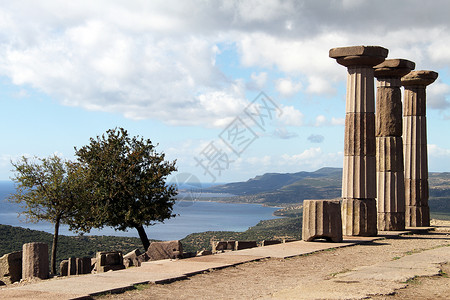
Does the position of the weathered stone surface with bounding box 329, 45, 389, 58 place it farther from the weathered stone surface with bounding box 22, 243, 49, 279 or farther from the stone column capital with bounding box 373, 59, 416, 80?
the weathered stone surface with bounding box 22, 243, 49, 279

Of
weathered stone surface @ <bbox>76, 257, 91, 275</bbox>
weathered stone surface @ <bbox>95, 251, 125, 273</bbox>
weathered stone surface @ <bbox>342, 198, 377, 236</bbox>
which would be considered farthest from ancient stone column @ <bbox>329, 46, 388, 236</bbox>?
weathered stone surface @ <bbox>76, 257, 91, 275</bbox>

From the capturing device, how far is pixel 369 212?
62.3ft

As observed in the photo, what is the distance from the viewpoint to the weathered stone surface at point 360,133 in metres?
18.9

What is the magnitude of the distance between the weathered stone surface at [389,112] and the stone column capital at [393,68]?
20.9 inches

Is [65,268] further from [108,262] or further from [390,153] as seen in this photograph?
[390,153]

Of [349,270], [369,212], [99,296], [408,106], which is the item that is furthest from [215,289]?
[408,106]

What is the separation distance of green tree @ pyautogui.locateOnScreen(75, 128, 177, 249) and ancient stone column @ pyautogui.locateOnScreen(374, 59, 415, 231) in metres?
11.1

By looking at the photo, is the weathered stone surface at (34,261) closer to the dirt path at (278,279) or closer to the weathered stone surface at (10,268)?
the weathered stone surface at (10,268)

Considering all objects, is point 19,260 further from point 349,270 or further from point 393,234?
point 393,234

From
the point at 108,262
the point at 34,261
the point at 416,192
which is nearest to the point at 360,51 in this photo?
the point at 416,192

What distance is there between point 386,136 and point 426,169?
4.88 m

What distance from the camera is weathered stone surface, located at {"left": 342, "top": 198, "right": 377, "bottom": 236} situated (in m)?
19.0

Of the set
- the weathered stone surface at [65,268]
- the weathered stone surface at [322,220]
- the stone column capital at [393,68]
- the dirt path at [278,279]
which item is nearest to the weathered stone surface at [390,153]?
the stone column capital at [393,68]

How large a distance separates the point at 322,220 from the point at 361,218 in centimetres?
322
